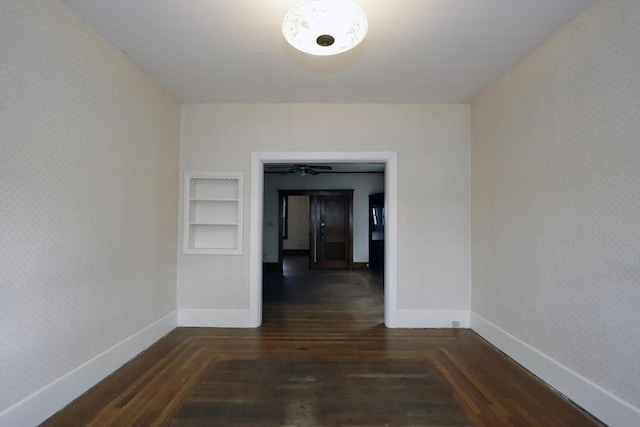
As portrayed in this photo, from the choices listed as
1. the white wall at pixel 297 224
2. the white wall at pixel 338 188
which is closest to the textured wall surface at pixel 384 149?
the white wall at pixel 338 188

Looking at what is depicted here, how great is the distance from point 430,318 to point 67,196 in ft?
11.7

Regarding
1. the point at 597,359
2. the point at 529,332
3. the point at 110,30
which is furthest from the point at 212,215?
the point at 597,359

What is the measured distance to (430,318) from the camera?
3.38 metres

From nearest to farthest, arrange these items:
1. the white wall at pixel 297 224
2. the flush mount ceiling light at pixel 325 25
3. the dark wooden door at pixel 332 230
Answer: the flush mount ceiling light at pixel 325 25
the dark wooden door at pixel 332 230
the white wall at pixel 297 224

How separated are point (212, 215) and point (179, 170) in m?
0.64

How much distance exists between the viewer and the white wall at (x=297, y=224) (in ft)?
38.7

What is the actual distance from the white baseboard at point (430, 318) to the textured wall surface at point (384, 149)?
0.59ft

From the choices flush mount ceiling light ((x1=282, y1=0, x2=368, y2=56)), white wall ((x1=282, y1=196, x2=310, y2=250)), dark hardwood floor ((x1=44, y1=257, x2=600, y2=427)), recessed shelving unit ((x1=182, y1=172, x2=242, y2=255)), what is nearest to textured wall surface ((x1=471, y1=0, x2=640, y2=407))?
dark hardwood floor ((x1=44, y1=257, x2=600, y2=427))

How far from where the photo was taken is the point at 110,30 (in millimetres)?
2135

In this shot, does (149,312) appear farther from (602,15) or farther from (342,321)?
(602,15)

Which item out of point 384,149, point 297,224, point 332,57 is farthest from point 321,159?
point 297,224

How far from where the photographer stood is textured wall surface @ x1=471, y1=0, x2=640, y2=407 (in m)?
1.67

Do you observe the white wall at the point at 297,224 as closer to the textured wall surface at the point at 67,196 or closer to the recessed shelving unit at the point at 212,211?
the recessed shelving unit at the point at 212,211

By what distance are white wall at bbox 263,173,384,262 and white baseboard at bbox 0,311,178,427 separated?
4.93 meters
